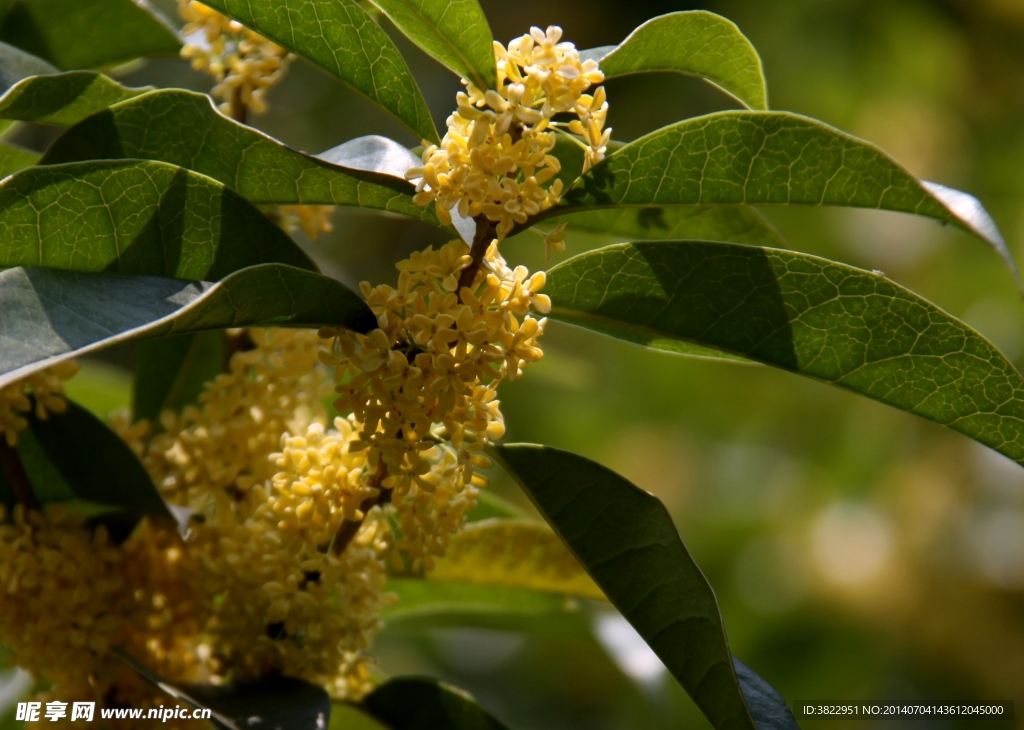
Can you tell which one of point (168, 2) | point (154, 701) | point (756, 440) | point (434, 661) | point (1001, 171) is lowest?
point (434, 661)

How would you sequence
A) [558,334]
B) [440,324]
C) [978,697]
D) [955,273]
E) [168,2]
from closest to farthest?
[440,324] → [978,697] → [955,273] → [558,334] → [168,2]

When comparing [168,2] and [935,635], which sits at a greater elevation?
[168,2]

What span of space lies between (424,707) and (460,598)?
284 millimetres

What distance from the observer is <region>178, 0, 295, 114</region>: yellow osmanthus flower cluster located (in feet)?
3.65

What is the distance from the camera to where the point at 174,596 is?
110cm

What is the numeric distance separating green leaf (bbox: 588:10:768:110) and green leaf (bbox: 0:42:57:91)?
599 mm

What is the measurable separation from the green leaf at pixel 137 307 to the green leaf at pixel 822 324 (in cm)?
25

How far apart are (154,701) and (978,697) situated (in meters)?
2.77

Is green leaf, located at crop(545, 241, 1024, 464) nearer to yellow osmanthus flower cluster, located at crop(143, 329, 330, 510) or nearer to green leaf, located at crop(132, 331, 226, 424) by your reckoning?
yellow osmanthus flower cluster, located at crop(143, 329, 330, 510)

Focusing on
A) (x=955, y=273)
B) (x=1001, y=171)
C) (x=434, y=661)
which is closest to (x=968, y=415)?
(x=434, y=661)

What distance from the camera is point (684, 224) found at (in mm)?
1124

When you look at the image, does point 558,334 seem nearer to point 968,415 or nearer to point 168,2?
point 168,2

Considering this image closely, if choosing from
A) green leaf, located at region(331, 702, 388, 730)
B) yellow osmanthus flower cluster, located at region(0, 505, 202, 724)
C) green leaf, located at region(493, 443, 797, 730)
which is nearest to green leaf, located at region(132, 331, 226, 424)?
yellow osmanthus flower cluster, located at region(0, 505, 202, 724)

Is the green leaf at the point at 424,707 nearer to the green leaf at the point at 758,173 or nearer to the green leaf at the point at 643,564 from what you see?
the green leaf at the point at 643,564
